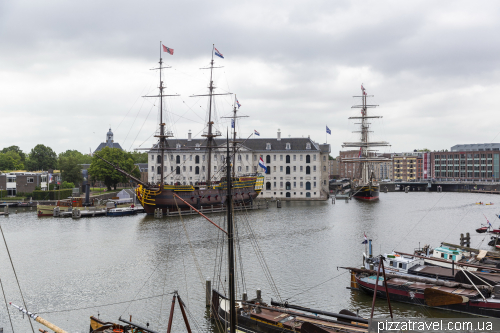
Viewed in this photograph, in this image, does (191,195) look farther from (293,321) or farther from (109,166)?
(293,321)

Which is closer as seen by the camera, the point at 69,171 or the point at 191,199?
the point at 191,199

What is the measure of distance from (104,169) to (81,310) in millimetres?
87122

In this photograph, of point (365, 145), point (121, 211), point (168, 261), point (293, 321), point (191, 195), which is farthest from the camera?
point (365, 145)

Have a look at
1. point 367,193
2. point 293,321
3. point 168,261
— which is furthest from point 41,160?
point 293,321

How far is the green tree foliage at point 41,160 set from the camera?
438 ft

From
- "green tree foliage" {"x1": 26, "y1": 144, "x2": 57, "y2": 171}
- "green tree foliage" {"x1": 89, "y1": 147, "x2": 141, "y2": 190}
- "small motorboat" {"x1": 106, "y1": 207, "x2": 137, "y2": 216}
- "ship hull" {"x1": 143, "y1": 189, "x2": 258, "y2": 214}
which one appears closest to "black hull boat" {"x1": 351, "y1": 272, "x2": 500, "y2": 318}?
"ship hull" {"x1": 143, "y1": 189, "x2": 258, "y2": 214}

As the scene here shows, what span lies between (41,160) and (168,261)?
116665 millimetres

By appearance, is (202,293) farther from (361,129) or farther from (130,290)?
(361,129)

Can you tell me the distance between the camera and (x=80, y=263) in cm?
3422

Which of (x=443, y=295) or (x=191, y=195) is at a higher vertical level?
(x=191, y=195)

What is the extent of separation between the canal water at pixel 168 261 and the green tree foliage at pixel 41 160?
258 feet

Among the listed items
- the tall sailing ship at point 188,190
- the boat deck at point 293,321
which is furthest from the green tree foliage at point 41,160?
the boat deck at point 293,321

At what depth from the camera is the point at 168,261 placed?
113 ft

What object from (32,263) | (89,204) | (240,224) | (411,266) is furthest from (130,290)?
(89,204)
